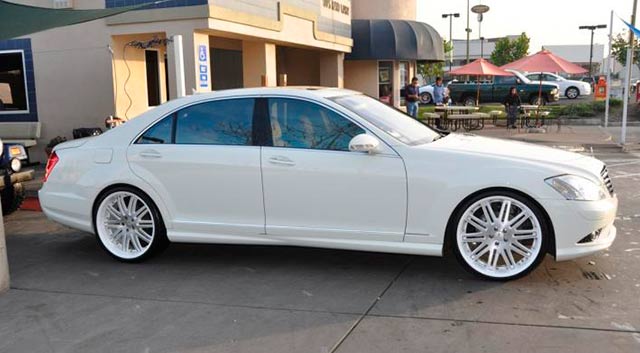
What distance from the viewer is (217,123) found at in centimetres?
564

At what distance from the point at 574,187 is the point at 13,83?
12.1 metres

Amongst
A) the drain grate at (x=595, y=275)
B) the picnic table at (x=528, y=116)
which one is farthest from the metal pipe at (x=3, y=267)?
the picnic table at (x=528, y=116)

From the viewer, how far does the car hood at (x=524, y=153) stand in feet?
16.2

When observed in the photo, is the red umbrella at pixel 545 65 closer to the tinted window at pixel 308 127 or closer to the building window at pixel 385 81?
the building window at pixel 385 81

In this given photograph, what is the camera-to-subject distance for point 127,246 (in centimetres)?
586

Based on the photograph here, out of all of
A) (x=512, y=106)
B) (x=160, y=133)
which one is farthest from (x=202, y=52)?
(x=512, y=106)

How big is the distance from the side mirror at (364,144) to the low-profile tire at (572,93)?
3432 centimetres

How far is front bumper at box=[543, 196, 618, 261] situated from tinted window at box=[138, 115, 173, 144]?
10.7 feet

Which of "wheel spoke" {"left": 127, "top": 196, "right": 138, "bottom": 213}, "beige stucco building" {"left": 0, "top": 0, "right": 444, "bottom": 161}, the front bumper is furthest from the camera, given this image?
"beige stucco building" {"left": 0, "top": 0, "right": 444, "bottom": 161}

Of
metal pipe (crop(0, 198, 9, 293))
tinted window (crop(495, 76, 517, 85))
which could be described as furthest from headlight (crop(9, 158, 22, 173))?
tinted window (crop(495, 76, 517, 85))

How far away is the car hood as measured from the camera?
4.94m

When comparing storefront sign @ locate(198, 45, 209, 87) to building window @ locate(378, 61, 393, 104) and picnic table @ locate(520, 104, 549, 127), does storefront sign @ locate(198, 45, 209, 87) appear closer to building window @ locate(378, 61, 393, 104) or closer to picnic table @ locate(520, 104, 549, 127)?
picnic table @ locate(520, 104, 549, 127)

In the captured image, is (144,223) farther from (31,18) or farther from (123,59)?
(123,59)

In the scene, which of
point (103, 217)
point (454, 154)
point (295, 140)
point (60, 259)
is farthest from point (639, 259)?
point (60, 259)
